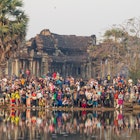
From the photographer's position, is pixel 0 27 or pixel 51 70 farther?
pixel 51 70

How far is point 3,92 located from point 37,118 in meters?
11.0

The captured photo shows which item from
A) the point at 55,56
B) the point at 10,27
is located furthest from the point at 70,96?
the point at 55,56

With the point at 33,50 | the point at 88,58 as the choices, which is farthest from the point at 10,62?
the point at 88,58

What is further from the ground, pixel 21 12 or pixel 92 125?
pixel 21 12

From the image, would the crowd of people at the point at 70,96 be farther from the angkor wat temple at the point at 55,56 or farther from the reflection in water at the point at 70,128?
the angkor wat temple at the point at 55,56

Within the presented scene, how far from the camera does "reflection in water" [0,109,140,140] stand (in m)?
25.2

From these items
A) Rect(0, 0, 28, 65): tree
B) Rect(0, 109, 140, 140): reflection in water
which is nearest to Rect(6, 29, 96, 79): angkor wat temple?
Rect(0, 0, 28, 65): tree

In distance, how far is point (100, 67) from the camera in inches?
2721

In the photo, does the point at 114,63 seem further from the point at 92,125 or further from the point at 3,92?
the point at 92,125

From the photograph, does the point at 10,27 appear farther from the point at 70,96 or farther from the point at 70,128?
the point at 70,128

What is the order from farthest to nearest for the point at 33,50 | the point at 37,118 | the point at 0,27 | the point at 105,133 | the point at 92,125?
the point at 33,50 → the point at 0,27 → the point at 37,118 → the point at 92,125 → the point at 105,133

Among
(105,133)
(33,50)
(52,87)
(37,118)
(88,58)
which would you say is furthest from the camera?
(88,58)

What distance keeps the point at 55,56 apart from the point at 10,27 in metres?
19.6

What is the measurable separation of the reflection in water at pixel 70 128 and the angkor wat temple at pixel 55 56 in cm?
2767
